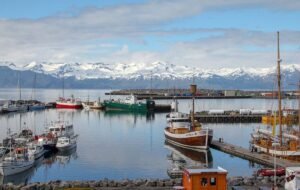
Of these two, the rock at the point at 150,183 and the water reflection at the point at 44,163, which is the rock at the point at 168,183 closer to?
the rock at the point at 150,183

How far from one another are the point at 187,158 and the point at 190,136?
5.06 m

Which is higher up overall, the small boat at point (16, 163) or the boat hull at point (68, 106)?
the boat hull at point (68, 106)

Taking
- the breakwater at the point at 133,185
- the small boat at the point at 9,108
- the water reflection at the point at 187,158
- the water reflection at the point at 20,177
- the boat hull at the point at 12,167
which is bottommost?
the water reflection at the point at 20,177

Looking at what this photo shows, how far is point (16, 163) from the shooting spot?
39344 millimetres

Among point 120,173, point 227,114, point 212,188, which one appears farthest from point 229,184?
point 227,114

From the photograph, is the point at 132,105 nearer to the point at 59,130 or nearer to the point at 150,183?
the point at 59,130

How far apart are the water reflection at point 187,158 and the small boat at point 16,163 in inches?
422

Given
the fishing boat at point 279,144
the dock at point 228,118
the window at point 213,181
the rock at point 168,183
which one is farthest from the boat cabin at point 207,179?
the dock at point 228,118

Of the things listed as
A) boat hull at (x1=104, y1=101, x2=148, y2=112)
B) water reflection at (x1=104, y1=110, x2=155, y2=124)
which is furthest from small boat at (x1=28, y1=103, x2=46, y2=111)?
water reflection at (x1=104, y1=110, x2=155, y2=124)

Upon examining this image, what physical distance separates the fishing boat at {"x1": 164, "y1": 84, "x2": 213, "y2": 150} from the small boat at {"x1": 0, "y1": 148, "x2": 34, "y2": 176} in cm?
1713

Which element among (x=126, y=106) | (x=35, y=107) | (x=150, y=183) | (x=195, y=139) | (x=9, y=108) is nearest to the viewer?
(x=150, y=183)

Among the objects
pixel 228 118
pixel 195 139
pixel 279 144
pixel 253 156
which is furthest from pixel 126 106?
pixel 279 144

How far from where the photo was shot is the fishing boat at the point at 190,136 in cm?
5241

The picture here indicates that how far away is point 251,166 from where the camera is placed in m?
43.2
